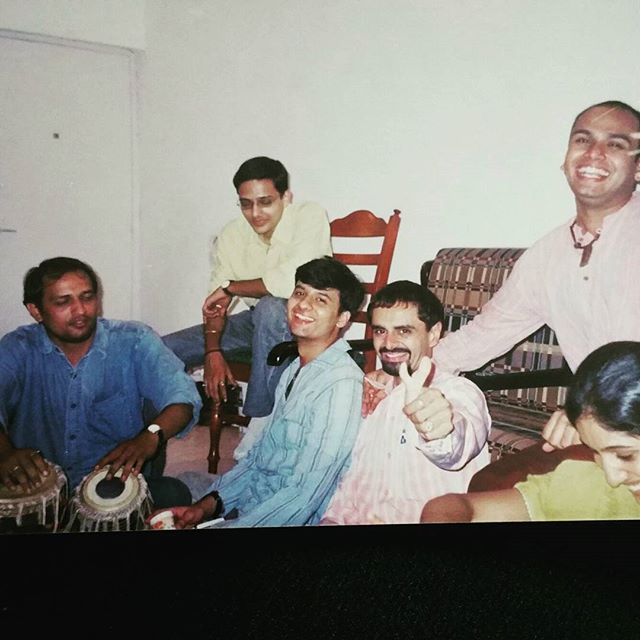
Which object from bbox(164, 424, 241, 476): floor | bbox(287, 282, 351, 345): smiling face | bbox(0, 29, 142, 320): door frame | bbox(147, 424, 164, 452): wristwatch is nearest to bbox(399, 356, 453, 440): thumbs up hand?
bbox(287, 282, 351, 345): smiling face

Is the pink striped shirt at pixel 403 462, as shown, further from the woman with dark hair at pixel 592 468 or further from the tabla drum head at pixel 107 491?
the tabla drum head at pixel 107 491

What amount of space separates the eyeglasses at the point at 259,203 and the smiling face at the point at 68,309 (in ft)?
1.69

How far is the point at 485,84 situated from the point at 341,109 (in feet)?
1.49

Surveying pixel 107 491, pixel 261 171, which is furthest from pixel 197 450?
pixel 261 171

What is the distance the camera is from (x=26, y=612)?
201 centimetres

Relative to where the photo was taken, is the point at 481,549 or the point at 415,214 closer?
the point at 415,214

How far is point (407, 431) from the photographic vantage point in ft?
6.97

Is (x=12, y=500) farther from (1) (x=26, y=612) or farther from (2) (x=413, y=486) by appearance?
(2) (x=413, y=486)

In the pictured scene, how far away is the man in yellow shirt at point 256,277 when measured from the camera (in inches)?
84.8

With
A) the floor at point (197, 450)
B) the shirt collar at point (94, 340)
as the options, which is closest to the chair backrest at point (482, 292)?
the floor at point (197, 450)

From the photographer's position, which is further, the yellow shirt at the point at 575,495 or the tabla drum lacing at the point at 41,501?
the yellow shirt at the point at 575,495

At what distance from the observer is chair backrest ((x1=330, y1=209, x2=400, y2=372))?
217 cm

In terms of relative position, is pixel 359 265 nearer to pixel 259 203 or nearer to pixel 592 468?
pixel 259 203

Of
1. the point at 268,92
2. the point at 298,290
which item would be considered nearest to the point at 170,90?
the point at 268,92
